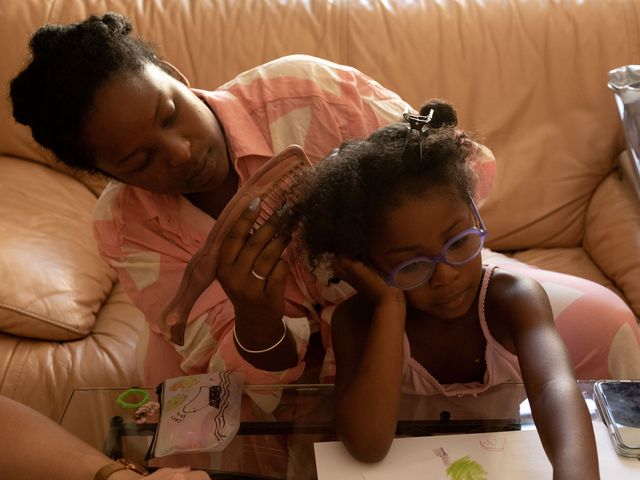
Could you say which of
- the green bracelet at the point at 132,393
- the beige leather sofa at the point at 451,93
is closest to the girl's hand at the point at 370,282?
the green bracelet at the point at 132,393

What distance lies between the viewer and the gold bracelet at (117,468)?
0.98 metres

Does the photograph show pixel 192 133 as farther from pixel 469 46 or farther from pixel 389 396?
pixel 469 46

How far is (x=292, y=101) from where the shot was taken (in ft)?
4.27

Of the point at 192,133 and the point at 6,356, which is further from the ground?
the point at 192,133

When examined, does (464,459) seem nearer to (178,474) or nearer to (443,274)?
(443,274)

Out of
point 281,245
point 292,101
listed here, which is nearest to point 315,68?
point 292,101

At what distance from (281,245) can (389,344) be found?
20 centimetres

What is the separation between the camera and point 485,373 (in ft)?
3.83

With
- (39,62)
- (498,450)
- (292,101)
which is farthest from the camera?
(292,101)

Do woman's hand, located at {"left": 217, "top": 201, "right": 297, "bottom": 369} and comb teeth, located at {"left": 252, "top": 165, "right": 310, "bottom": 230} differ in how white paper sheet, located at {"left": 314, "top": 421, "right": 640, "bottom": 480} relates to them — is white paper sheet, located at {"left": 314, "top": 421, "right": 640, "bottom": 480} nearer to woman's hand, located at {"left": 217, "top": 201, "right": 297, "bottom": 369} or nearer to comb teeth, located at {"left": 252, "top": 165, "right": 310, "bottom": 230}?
woman's hand, located at {"left": 217, "top": 201, "right": 297, "bottom": 369}

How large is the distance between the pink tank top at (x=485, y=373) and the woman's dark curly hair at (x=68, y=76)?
58 cm

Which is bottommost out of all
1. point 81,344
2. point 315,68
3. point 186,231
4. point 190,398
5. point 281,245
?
point 81,344

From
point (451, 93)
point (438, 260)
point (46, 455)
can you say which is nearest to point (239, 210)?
point (438, 260)

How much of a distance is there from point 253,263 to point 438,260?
25cm
